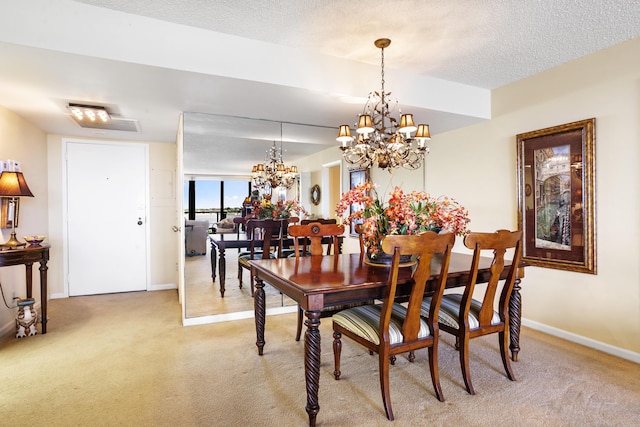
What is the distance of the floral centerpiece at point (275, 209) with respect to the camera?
391 cm

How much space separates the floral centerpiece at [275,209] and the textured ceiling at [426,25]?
173 centimetres

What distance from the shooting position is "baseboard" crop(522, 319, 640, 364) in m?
2.67

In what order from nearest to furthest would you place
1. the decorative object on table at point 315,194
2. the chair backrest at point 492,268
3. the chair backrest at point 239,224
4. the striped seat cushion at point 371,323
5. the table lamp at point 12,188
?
the striped seat cushion at point 371,323 → the chair backrest at point 492,268 → the table lamp at point 12,188 → the chair backrest at point 239,224 → the decorative object on table at point 315,194

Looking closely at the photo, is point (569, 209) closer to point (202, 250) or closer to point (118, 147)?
point (202, 250)

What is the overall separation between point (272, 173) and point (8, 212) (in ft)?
8.35

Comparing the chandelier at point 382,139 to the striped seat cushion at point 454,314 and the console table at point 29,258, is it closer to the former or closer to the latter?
the striped seat cushion at point 454,314

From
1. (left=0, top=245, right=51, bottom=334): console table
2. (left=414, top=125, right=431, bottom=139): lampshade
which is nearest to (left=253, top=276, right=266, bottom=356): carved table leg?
(left=414, top=125, right=431, bottom=139): lampshade

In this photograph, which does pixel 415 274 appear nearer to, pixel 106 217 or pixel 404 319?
pixel 404 319

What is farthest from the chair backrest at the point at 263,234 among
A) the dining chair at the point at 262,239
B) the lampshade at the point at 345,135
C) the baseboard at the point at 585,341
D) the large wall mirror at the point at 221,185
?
the baseboard at the point at 585,341

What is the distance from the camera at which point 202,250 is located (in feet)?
12.5

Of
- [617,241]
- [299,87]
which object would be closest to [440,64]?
[299,87]

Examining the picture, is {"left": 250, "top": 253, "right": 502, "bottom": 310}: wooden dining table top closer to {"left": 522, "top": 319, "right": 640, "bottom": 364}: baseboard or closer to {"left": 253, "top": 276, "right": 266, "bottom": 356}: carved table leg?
{"left": 253, "top": 276, "right": 266, "bottom": 356}: carved table leg

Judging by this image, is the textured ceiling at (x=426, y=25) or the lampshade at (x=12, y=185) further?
the lampshade at (x=12, y=185)

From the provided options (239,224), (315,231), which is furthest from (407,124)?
(239,224)
